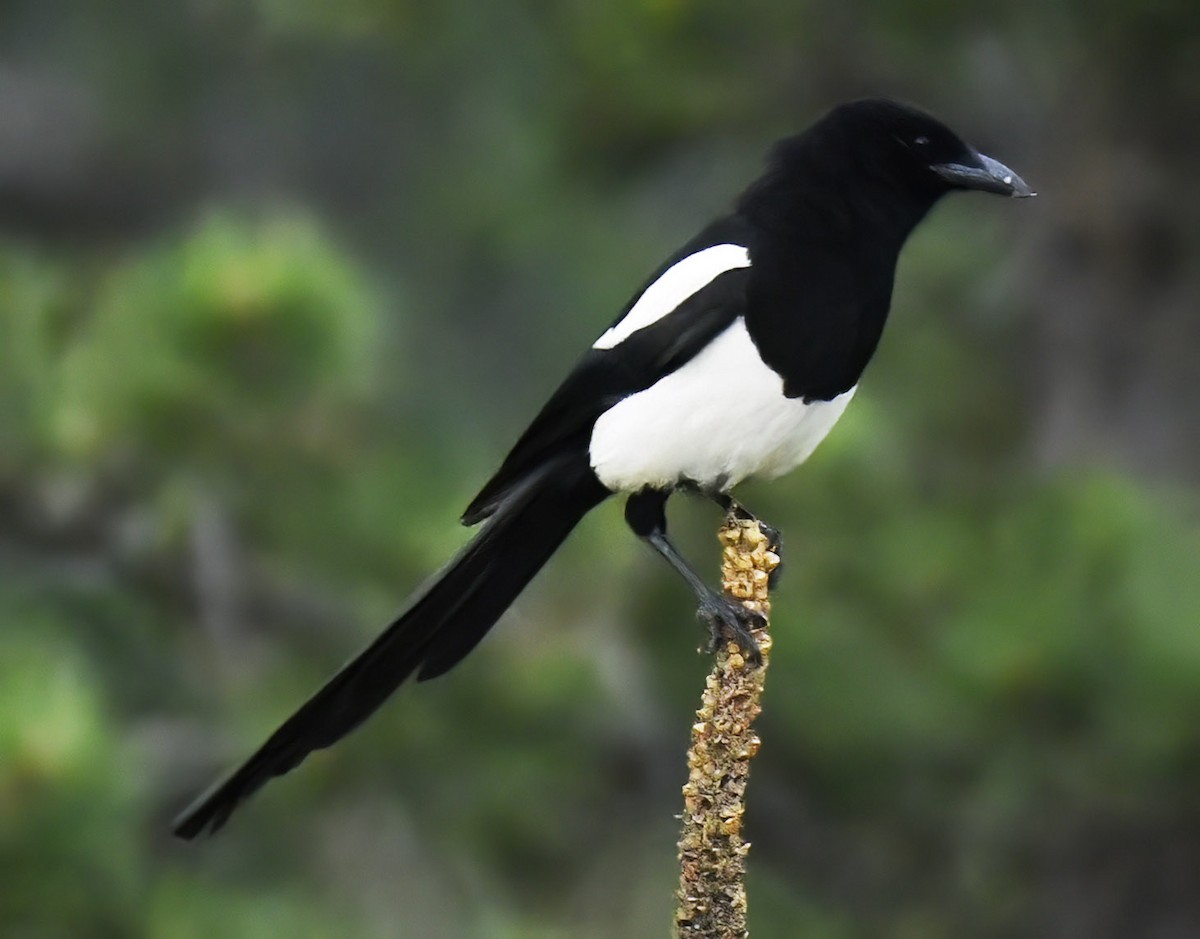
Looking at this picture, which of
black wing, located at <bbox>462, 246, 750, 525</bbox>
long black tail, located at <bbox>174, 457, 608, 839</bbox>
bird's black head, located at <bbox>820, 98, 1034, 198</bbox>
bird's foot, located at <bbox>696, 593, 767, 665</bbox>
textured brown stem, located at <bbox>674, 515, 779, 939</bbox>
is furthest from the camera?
bird's black head, located at <bbox>820, 98, 1034, 198</bbox>

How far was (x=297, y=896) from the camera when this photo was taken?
3.46 m

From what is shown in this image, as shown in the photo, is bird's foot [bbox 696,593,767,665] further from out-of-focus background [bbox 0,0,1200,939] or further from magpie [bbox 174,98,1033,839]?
out-of-focus background [bbox 0,0,1200,939]

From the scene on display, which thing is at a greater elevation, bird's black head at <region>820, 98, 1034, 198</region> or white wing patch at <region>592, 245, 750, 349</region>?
bird's black head at <region>820, 98, 1034, 198</region>

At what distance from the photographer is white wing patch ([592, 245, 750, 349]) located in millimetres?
2082

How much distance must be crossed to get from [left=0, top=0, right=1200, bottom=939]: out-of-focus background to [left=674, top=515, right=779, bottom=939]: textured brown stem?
103 cm

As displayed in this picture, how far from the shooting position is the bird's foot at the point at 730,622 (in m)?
1.80

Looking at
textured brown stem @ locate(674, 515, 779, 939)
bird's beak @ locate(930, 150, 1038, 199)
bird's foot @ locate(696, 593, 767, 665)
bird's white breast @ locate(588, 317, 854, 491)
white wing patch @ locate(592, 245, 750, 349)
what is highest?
bird's beak @ locate(930, 150, 1038, 199)

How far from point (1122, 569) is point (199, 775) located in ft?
4.99

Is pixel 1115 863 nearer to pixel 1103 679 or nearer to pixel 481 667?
pixel 1103 679

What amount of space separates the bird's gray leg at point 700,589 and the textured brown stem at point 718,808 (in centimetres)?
6

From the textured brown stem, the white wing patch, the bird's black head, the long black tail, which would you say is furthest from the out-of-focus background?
the textured brown stem

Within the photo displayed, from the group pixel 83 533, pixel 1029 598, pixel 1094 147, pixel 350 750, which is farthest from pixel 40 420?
pixel 1094 147

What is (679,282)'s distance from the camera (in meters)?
2.09

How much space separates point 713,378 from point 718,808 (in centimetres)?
50
